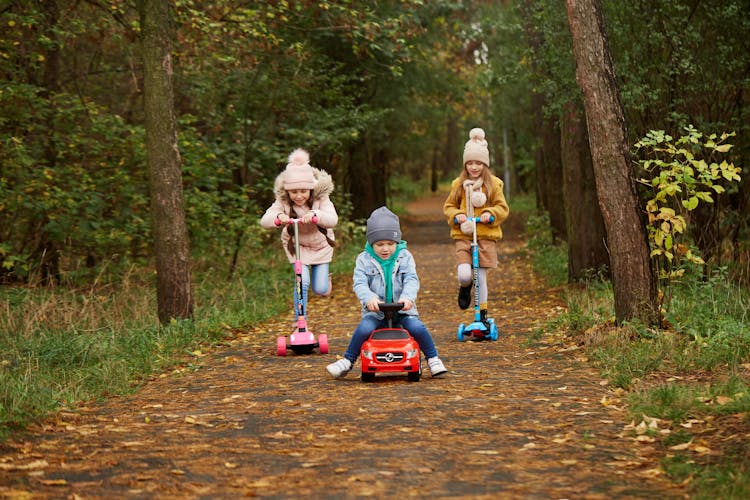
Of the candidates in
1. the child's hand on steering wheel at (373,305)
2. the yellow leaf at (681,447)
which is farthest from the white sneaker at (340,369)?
the yellow leaf at (681,447)

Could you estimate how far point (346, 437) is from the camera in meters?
6.11

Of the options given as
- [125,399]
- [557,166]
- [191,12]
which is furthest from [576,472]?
[557,166]

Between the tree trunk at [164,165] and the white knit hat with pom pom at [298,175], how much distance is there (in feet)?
5.38

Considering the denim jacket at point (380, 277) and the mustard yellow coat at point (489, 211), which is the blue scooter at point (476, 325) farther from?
the denim jacket at point (380, 277)

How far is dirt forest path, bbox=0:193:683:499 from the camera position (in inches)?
199

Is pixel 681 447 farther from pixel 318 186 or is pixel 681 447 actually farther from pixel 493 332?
pixel 318 186

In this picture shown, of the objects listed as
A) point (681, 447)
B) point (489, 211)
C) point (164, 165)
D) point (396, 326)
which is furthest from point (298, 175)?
point (681, 447)

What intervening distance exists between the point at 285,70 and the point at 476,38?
47.1 ft

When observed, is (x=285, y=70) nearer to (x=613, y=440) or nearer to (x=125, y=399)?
(x=125, y=399)

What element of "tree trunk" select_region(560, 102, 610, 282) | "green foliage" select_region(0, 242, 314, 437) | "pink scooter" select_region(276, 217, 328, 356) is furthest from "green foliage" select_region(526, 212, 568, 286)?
"pink scooter" select_region(276, 217, 328, 356)

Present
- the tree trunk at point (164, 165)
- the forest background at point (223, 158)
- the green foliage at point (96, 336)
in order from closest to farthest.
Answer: the green foliage at point (96, 336) < the forest background at point (223, 158) < the tree trunk at point (164, 165)

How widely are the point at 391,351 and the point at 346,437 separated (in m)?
1.92

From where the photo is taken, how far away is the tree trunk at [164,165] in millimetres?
10930

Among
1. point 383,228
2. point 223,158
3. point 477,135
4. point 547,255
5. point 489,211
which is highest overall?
point 223,158
